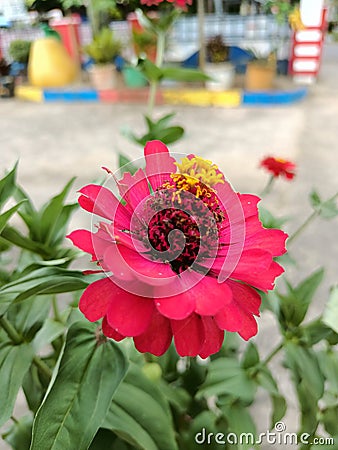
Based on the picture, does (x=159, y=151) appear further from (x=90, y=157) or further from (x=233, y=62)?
(x=233, y=62)

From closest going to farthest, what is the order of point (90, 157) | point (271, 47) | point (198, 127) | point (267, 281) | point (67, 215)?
point (267, 281)
point (67, 215)
point (90, 157)
point (198, 127)
point (271, 47)

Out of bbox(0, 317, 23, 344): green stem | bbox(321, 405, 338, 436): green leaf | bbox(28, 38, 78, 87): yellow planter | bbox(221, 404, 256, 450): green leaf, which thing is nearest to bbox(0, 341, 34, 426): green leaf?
bbox(0, 317, 23, 344): green stem

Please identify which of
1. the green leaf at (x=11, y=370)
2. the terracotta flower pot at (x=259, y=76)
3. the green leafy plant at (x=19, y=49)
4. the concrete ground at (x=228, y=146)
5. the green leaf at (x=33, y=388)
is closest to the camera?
the green leaf at (x=11, y=370)

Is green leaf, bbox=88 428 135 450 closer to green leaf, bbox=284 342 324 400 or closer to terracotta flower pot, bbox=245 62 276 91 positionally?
green leaf, bbox=284 342 324 400

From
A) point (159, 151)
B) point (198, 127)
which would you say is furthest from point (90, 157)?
point (159, 151)

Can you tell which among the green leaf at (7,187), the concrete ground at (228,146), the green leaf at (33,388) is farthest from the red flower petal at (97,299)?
the concrete ground at (228,146)

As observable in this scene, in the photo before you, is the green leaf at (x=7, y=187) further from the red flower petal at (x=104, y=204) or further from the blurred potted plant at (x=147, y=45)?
the blurred potted plant at (x=147, y=45)
